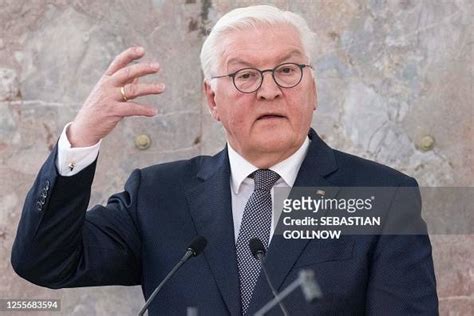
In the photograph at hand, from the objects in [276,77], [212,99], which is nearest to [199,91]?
[212,99]

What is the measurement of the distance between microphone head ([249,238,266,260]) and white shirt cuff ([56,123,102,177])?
1.58ft

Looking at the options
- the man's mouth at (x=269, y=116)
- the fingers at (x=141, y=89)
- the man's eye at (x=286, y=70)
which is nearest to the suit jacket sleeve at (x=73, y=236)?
the fingers at (x=141, y=89)

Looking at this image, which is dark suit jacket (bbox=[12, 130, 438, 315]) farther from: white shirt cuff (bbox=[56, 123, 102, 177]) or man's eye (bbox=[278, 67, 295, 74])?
man's eye (bbox=[278, 67, 295, 74])

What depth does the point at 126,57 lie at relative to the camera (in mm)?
3096

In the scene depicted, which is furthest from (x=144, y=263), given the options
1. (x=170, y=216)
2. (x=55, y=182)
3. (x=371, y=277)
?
(x=371, y=277)

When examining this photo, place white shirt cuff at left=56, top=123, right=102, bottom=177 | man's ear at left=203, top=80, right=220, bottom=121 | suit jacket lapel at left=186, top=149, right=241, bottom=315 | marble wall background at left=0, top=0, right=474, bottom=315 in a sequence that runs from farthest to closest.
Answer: marble wall background at left=0, top=0, right=474, bottom=315 → man's ear at left=203, top=80, right=220, bottom=121 → suit jacket lapel at left=186, top=149, right=241, bottom=315 → white shirt cuff at left=56, top=123, right=102, bottom=177

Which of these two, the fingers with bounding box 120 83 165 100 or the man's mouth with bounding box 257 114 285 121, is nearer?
the fingers with bounding box 120 83 165 100

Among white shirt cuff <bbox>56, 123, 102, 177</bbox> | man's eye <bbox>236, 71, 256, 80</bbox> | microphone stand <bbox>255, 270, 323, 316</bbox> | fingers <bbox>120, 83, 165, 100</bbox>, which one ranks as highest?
fingers <bbox>120, 83, 165, 100</bbox>

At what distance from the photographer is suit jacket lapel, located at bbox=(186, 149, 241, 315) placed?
11.0 ft

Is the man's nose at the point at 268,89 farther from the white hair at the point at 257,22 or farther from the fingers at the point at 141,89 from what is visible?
the fingers at the point at 141,89

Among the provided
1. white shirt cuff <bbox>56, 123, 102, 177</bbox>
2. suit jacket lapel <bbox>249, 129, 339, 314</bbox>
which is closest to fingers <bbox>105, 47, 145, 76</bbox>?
white shirt cuff <bbox>56, 123, 102, 177</bbox>

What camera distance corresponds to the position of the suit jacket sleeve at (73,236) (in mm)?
3270

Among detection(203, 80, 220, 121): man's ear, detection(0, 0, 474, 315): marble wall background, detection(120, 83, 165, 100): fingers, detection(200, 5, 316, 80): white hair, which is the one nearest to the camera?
detection(120, 83, 165, 100): fingers

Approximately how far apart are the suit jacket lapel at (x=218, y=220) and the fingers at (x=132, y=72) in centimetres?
57
